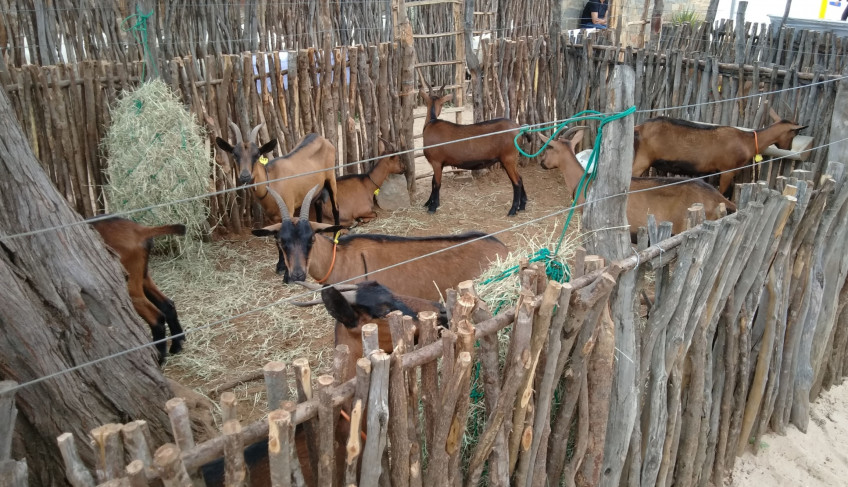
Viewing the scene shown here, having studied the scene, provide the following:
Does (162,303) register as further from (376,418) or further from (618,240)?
(618,240)

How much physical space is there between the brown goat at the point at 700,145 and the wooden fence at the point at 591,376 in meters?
3.10

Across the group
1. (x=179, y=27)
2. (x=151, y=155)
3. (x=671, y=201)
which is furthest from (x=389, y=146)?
(x=179, y=27)

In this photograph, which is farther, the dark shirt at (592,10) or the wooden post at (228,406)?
the dark shirt at (592,10)

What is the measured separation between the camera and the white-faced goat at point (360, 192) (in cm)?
888

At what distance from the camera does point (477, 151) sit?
9352 mm

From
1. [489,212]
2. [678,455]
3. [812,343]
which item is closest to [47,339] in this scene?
[678,455]

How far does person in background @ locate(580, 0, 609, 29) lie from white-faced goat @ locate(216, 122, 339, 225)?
12.0m

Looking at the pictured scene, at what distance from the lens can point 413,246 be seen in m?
5.29

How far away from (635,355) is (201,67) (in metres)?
6.86

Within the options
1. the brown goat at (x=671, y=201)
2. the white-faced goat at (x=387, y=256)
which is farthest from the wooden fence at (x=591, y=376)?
the white-faced goat at (x=387, y=256)

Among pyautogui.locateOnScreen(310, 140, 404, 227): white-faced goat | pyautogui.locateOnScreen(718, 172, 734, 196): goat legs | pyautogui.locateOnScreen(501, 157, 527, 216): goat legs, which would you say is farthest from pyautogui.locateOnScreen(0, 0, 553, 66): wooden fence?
pyautogui.locateOnScreen(718, 172, 734, 196): goat legs

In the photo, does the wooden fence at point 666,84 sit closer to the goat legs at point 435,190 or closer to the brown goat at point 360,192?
the goat legs at point 435,190

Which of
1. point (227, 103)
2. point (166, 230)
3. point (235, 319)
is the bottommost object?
point (235, 319)

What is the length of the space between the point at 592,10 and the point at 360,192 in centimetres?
1279
